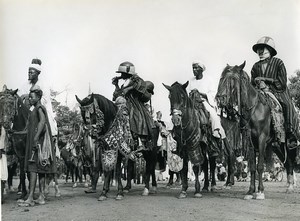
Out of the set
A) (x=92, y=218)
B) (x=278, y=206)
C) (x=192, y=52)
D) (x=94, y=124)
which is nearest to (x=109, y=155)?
(x=94, y=124)

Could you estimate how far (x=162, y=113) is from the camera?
16062mm

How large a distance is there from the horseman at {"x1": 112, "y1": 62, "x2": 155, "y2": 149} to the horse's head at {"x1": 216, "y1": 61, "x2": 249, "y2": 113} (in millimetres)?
2179

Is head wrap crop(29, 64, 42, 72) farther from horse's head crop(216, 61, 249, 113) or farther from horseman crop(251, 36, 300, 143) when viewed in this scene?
horseman crop(251, 36, 300, 143)

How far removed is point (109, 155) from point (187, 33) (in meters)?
3.12

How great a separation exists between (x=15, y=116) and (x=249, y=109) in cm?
→ 486

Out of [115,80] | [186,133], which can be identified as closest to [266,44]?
[186,133]

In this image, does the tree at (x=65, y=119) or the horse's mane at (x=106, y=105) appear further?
the tree at (x=65, y=119)

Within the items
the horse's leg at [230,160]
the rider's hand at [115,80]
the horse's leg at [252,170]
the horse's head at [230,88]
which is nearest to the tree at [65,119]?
the rider's hand at [115,80]

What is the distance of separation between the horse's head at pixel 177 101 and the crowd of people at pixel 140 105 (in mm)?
1093

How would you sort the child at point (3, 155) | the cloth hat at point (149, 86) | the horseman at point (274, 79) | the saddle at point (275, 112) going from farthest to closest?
1. the cloth hat at point (149, 86)
2. the horseman at point (274, 79)
3. the saddle at point (275, 112)
4. the child at point (3, 155)

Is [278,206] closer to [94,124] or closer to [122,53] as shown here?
[94,124]

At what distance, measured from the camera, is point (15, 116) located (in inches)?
387

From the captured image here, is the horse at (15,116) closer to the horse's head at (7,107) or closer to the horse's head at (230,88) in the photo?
the horse's head at (7,107)

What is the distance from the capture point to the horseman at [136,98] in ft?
35.7
